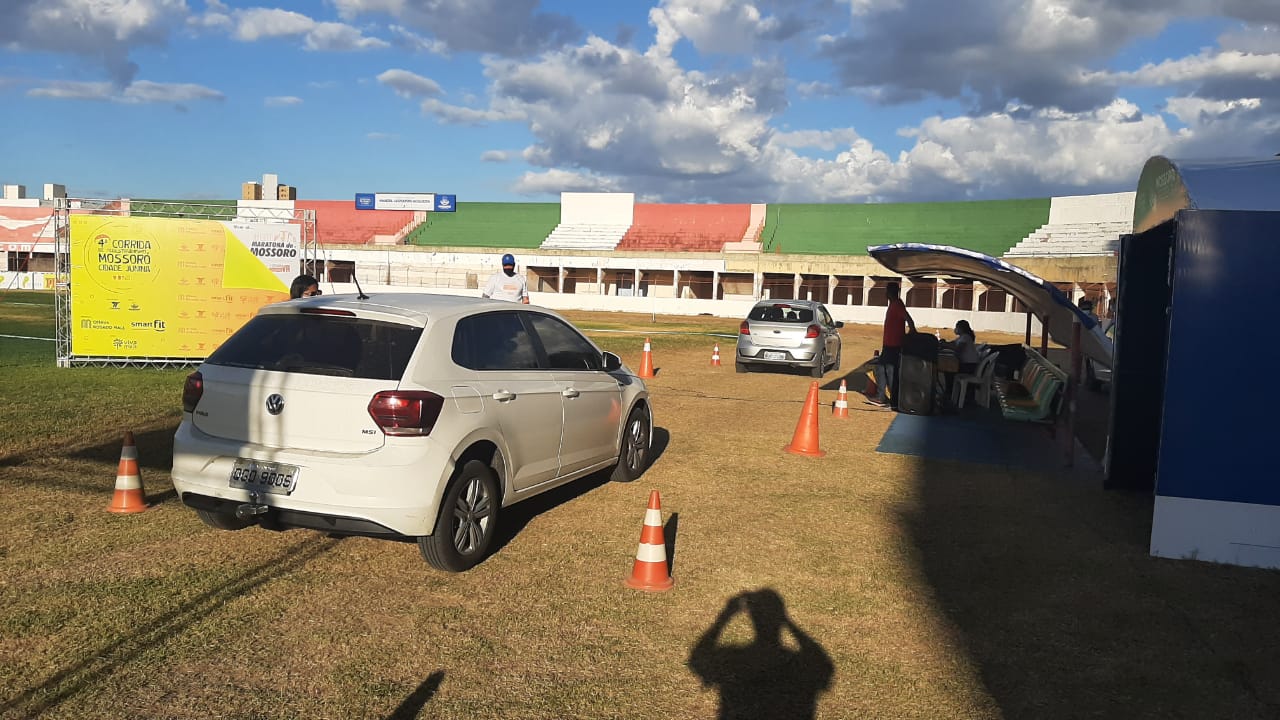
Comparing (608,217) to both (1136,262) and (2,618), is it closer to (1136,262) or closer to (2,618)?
(1136,262)

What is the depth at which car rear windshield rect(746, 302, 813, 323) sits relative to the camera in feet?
62.6

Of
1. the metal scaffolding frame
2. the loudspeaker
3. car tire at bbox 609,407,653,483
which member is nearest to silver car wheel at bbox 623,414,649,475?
car tire at bbox 609,407,653,483

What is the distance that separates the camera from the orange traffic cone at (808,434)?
1027cm

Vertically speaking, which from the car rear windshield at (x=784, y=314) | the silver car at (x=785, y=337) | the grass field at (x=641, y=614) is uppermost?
the car rear windshield at (x=784, y=314)

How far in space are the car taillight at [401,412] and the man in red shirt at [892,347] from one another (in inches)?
373

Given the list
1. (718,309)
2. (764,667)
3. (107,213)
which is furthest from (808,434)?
(718,309)

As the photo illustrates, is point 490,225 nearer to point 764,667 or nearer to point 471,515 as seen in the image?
point 471,515

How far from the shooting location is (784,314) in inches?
757

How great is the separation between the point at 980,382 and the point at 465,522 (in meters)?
11.5

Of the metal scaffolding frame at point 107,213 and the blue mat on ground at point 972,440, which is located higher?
the metal scaffolding frame at point 107,213

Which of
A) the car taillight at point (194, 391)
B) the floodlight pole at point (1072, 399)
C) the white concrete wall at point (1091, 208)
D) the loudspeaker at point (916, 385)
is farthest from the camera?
the white concrete wall at point (1091, 208)

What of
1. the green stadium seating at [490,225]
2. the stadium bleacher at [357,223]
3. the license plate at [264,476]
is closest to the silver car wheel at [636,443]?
the license plate at [264,476]

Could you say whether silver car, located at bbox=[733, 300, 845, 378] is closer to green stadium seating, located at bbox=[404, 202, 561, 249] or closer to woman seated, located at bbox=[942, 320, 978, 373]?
woman seated, located at bbox=[942, 320, 978, 373]

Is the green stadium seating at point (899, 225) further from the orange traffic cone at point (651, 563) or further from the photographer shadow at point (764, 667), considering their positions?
the photographer shadow at point (764, 667)
